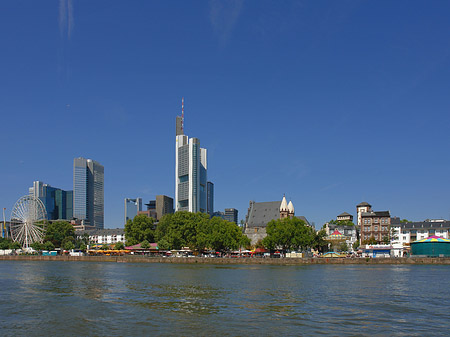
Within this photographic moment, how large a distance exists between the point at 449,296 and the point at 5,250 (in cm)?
14827

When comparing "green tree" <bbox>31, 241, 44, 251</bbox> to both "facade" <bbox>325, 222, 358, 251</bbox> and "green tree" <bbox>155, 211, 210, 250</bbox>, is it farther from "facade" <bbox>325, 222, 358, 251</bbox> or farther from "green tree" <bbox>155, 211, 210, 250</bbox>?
"facade" <bbox>325, 222, 358, 251</bbox>

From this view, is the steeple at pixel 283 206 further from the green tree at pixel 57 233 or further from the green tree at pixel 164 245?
the green tree at pixel 57 233

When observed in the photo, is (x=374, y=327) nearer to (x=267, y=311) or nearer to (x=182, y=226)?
(x=267, y=311)

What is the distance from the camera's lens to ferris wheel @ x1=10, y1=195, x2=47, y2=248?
16346 centimetres

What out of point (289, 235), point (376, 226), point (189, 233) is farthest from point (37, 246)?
point (376, 226)

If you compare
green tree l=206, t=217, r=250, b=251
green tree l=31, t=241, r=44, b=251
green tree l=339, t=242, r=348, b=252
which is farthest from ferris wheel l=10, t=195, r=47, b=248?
green tree l=339, t=242, r=348, b=252

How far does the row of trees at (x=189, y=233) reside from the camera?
413ft

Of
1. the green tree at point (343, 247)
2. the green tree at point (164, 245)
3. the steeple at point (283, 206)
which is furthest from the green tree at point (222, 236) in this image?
the steeple at point (283, 206)

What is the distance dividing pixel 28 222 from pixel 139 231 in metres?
43.1

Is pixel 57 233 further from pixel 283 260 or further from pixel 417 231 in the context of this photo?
pixel 417 231

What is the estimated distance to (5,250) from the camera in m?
156

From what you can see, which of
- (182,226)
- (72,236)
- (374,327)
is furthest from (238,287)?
(72,236)

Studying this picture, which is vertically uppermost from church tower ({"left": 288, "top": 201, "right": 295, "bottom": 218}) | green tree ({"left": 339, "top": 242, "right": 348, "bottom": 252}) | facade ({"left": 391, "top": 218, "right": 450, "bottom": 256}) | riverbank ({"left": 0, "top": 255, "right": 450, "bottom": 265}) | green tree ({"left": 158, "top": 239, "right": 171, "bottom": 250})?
church tower ({"left": 288, "top": 201, "right": 295, "bottom": 218})

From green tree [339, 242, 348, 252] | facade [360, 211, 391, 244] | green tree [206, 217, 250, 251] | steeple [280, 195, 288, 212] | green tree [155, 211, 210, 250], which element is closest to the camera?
green tree [206, 217, 250, 251]
